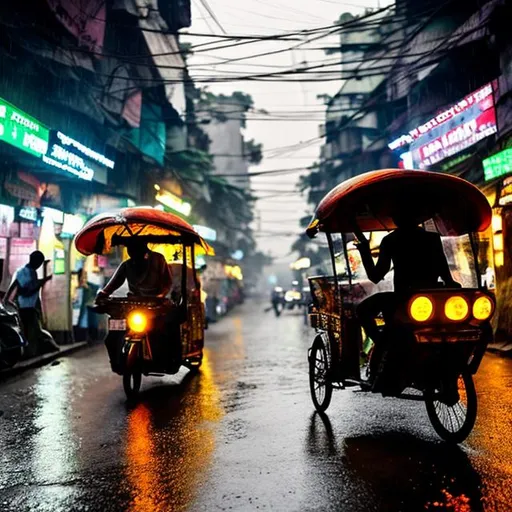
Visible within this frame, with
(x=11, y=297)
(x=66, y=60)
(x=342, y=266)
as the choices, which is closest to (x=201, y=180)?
(x=66, y=60)

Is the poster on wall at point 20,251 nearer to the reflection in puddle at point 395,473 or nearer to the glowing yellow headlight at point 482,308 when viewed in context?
the reflection in puddle at point 395,473

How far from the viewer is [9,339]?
27.7 feet

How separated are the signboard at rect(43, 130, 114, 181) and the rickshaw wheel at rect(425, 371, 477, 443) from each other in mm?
10841

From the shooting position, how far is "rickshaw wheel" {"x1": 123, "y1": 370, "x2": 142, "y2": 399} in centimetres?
677

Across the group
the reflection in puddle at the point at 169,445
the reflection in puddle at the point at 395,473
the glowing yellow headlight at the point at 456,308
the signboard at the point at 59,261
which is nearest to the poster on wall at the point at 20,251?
the signboard at the point at 59,261

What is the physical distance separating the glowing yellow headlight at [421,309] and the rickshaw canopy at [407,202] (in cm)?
98

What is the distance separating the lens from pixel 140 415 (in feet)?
19.7

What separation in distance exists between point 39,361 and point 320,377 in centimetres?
676

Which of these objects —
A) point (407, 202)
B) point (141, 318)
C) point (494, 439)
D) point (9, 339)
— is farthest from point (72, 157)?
point (494, 439)

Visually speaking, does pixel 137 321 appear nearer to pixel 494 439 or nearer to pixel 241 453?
pixel 241 453

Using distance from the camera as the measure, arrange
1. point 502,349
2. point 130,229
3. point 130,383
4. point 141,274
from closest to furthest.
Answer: point 130,383, point 141,274, point 130,229, point 502,349

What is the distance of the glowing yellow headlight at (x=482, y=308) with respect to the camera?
4.41 metres

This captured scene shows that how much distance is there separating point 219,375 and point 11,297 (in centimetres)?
454

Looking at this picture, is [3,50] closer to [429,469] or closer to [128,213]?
[128,213]
